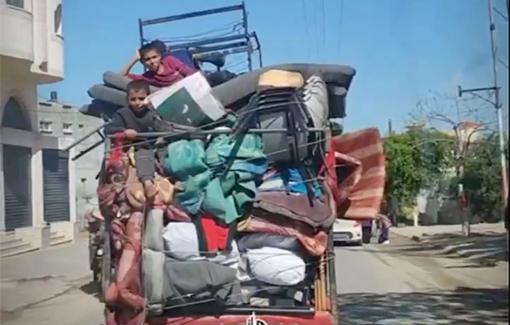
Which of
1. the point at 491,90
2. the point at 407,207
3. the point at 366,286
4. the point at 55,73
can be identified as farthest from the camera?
the point at 407,207

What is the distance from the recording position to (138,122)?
4859 mm

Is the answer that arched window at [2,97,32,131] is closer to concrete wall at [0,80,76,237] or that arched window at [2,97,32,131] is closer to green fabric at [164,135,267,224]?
concrete wall at [0,80,76,237]

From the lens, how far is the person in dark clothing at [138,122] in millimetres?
4793

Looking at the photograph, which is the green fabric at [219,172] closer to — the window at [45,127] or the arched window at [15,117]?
the arched window at [15,117]

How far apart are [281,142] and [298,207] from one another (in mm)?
352

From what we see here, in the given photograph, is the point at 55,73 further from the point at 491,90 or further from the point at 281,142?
the point at 491,90

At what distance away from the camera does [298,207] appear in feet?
15.7

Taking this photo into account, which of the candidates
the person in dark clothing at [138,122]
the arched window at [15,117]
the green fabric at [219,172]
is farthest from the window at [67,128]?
the green fabric at [219,172]

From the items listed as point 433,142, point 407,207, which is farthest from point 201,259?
point 407,207

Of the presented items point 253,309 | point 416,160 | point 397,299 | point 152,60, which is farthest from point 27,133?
point 253,309

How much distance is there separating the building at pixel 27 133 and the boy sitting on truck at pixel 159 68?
12027mm

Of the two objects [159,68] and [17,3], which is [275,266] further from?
[17,3]

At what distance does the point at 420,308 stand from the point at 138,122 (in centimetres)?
615

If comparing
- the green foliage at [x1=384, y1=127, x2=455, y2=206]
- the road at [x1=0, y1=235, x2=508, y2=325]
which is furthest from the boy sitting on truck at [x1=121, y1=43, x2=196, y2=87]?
the green foliage at [x1=384, y1=127, x2=455, y2=206]
